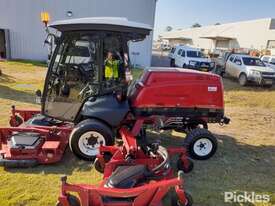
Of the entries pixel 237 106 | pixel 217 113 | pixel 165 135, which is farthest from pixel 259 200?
pixel 237 106

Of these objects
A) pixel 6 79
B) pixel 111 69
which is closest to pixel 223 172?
pixel 111 69

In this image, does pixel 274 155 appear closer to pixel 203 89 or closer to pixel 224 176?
pixel 224 176

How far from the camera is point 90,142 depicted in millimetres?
5020

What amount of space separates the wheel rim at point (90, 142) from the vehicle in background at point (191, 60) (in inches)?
605

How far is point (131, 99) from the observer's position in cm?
526

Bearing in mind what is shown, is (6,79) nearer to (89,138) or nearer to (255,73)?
(89,138)

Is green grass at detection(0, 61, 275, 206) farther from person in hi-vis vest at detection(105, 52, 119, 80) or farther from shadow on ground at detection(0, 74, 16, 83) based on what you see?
shadow on ground at detection(0, 74, 16, 83)

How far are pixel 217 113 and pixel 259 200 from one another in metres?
1.77

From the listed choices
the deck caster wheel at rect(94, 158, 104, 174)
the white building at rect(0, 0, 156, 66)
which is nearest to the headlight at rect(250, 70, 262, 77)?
the white building at rect(0, 0, 156, 66)

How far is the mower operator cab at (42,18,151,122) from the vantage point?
16.0ft

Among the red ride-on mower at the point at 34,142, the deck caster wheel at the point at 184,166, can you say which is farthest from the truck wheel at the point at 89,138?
the deck caster wheel at the point at 184,166

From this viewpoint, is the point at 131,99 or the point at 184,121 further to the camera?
the point at 184,121

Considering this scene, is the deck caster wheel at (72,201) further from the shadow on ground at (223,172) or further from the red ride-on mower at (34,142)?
the red ride-on mower at (34,142)

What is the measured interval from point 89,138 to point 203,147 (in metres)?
2.11
